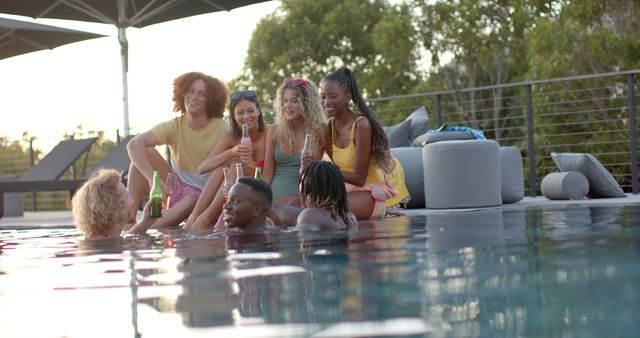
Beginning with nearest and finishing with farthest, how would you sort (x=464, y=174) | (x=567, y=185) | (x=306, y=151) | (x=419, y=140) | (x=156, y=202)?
(x=306, y=151), (x=156, y=202), (x=464, y=174), (x=567, y=185), (x=419, y=140)

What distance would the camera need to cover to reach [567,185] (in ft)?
26.2

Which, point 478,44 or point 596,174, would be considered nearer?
point 596,174

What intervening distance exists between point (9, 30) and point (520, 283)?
10094 mm

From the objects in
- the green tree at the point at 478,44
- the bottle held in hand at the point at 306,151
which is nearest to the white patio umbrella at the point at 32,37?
the bottle held in hand at the point at 306,151

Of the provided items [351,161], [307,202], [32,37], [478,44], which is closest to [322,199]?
[307,202]

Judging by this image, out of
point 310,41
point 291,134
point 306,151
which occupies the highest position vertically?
point 310,41

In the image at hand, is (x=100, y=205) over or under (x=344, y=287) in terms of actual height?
over

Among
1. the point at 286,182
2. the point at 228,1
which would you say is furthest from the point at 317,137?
the point at 228,1

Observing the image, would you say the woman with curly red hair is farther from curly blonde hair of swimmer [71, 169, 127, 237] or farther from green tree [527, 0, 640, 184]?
green tree [527, 0, 640, 184]

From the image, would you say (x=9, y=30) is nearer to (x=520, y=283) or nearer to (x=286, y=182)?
(x=286, y=182)

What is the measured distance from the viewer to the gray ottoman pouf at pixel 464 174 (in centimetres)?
758

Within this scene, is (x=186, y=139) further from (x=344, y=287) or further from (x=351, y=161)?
(x=344, y=287)

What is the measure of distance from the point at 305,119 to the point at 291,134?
14 centimetres

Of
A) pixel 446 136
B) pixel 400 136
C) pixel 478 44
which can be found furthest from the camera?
pixel 478 44
